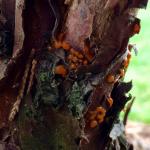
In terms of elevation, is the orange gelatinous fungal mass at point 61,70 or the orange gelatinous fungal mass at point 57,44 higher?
the orange gelatinous fungal mass at point 57,44

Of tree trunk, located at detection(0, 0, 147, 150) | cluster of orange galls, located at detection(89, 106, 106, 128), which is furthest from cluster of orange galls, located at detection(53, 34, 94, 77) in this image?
cluster of orange galls, located at detection(89, 106, 106, 128)

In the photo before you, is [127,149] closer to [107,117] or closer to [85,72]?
[107,117]

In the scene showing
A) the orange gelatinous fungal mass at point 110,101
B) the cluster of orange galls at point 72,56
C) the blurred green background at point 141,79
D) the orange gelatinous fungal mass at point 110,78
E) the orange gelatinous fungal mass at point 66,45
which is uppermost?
the orange gelatinous fungal mass at point 66,45

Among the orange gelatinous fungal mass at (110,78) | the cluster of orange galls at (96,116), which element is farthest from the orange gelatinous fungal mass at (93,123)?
the orange gelatinous fungal mass at (110,78)

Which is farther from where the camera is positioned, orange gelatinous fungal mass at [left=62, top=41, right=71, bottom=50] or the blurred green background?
the blurred green background

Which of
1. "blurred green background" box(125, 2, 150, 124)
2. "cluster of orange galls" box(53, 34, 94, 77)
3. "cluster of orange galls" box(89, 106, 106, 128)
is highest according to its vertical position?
"cluster of orange galls" box(53, 34, 94, 77)

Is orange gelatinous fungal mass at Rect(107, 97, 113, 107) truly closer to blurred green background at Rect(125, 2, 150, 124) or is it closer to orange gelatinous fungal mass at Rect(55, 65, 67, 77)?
orange gelatinous fungal mass at Rect(55, 65, 67, 77)

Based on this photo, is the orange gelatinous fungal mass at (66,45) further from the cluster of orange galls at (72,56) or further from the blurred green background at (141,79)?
the blurred green background at (141,79)
